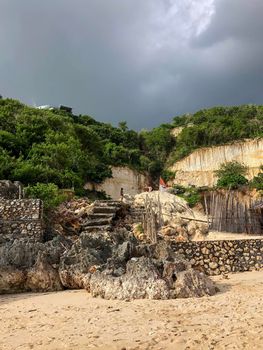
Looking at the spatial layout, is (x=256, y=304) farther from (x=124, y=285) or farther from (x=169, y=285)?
(x=124, y=285)

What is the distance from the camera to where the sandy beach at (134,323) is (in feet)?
16.6

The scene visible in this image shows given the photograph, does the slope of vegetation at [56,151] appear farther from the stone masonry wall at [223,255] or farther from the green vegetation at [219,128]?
the stone masonry wall at [223,255]

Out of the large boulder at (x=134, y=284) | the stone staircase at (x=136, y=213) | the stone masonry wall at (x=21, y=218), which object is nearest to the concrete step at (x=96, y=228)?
the stone staircase at (x=136, y=213)

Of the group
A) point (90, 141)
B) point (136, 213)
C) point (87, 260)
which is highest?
point (90, 141)

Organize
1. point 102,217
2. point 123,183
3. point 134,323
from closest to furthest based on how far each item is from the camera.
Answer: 1. point 134,323
2. point 102,217
3. point 123,183

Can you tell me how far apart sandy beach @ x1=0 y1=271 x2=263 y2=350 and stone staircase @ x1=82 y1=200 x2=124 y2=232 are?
7069 millimetres

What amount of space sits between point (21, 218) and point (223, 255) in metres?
7.02

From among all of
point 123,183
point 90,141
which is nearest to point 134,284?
point 123,183

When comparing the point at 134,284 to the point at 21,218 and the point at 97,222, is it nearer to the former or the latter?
the point at 21,218

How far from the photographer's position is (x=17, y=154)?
2541cm

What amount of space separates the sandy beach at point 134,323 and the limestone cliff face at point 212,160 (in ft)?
99.4

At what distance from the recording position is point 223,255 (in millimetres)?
12086

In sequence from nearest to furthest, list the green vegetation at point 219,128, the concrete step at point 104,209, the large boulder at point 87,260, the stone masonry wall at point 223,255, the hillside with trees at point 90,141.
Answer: the large boulder at point 87,260
the stone masonry wall at point 223,255
the concrete step at point 104,209
the hillside with trees at point 90,141
the green vegetation at point 219,128

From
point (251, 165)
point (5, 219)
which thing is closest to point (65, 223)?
point (5, 219)
